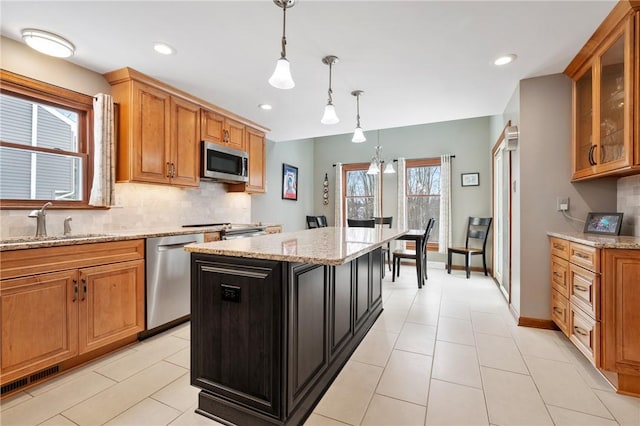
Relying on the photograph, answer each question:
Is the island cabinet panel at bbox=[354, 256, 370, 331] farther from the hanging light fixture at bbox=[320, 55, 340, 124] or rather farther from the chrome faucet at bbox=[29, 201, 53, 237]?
the chrome faucet at bbox=[29, 201, 53, 237]

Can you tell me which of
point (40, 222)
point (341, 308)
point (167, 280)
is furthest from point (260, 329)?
point (40, 222)

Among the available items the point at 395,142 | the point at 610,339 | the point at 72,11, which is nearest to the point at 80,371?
the point at 72,11

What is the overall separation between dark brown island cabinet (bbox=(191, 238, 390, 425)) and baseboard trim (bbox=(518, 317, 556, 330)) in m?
2.16

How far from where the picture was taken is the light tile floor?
1.57m

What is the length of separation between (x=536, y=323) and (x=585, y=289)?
35.8 inches

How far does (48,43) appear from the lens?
2.15m

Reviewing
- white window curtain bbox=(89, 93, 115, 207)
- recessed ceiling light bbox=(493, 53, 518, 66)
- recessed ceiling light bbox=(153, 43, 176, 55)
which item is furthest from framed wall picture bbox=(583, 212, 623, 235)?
white window curtain bbox=(89, 93, 115, 207)

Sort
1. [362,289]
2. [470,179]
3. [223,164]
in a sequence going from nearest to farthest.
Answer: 1. [362,289]
2. [223,164]
3. [470,179]

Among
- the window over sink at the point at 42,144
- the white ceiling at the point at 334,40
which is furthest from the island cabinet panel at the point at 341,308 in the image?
the window over sink at the point at 42,144

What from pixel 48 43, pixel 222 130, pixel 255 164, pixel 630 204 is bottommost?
pixel 630 204

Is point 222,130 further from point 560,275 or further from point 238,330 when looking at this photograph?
point 560,275

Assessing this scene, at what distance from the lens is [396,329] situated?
9.03 ft

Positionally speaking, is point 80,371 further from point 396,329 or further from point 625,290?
point 625,290

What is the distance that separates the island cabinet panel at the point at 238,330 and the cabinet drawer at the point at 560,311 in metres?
2.39
